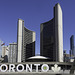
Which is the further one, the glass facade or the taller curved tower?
the glass facade

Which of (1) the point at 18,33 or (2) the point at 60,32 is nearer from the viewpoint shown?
(2) the point at 60,32

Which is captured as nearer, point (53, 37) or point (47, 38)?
point (53, 37)

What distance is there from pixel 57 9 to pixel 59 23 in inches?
582

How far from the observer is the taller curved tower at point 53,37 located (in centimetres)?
11938

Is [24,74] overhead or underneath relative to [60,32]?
underneath

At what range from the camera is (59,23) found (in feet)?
401

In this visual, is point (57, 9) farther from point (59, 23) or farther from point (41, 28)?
point (41, 28)

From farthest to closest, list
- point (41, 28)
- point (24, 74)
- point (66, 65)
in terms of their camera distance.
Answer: point (41, 28) < point (66, 65) < point (24, 74)

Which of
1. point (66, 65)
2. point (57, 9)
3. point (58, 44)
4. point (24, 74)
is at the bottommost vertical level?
point (66, 65)

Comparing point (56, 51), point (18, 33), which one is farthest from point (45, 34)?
point (56, 51)

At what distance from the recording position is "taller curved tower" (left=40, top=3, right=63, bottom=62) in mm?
119375

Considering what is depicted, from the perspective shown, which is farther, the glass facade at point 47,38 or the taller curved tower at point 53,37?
the glass facade at point 47,38

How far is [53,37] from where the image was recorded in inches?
5428

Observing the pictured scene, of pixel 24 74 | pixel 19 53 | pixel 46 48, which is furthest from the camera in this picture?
pixel 46 48
